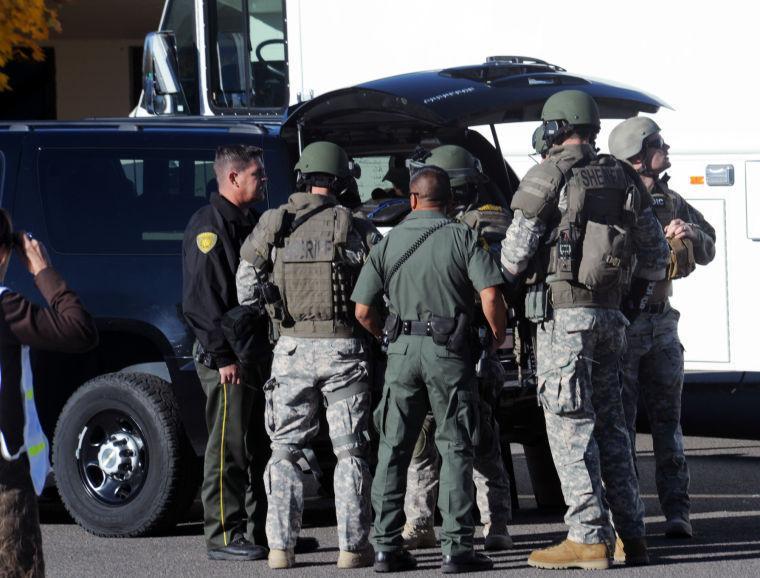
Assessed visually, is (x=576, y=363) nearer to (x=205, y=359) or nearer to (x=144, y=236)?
(x=205, y=359)

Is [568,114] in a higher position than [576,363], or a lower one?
higher

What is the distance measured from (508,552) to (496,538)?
84mm

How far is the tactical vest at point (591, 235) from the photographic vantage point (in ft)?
21.1

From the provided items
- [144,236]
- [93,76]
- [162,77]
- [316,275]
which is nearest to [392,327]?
[316,275]

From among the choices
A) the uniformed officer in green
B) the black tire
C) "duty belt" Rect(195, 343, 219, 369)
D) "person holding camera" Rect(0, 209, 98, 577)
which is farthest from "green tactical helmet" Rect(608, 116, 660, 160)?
"person holding camera" Rect(0, 209, 98, 577)

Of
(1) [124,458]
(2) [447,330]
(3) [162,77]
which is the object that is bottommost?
(1) [124,458]

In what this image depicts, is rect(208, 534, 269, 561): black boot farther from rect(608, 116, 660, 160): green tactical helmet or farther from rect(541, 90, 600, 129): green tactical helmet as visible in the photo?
rect(608, 116, 660, 160): green tactical helmet

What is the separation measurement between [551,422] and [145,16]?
1403cm

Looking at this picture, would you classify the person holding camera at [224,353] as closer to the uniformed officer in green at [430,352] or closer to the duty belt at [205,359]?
the duty belt at [205,359]

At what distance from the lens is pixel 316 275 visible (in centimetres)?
661

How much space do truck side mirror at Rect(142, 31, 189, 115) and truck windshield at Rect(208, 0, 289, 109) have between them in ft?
0.94

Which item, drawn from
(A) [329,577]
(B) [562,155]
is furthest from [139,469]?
(B) [562,155]

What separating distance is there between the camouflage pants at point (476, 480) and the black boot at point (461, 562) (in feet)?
1.79

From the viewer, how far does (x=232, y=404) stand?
6859 millimetres
